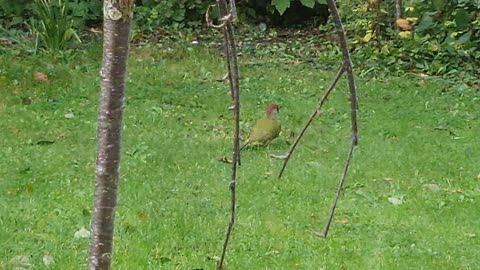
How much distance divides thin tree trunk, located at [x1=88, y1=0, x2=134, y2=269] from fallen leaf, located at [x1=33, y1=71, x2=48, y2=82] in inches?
218

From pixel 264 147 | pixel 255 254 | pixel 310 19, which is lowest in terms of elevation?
pixel 310 19

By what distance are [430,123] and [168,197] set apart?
2.34 metres

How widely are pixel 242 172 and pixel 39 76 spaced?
252 centimetres

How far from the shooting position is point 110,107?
110 centimetres

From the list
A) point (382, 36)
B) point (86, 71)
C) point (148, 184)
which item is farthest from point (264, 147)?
point (382, 36)

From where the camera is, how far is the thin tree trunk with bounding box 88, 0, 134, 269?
1.09m

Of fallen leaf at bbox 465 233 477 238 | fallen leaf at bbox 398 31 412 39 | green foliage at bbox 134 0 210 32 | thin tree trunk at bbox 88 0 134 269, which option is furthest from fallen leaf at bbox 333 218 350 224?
green foliage at bbox 134 0 210 32

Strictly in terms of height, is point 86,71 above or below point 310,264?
below

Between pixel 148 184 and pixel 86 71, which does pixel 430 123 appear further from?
pixel 86 71

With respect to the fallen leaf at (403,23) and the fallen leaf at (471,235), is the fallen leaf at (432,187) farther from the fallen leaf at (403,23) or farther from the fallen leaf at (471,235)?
the fallen leaf at (403,23)

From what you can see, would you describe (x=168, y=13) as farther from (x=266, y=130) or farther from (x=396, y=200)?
(x=396, y=200)

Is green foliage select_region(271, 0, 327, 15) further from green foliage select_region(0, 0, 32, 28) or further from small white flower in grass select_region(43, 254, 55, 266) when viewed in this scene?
small white flower in grass select_region(43, 254, 55, 266)

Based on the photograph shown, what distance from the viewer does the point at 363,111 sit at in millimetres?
6102

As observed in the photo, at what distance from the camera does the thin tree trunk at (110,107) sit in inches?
42.8
